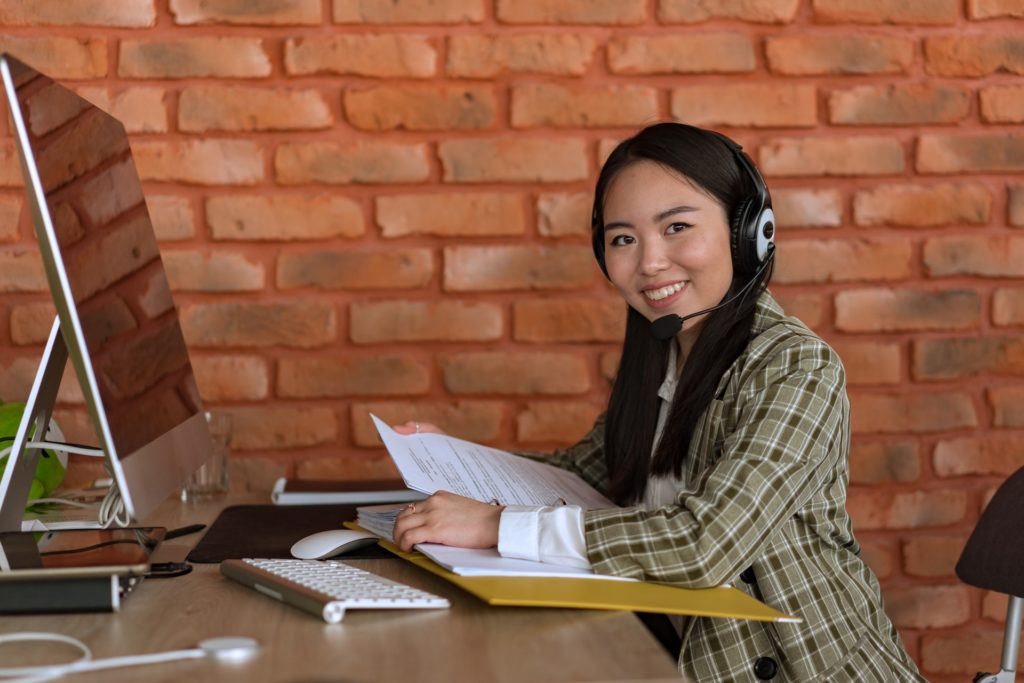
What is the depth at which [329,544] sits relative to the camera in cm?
116

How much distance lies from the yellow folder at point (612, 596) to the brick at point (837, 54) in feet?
3.68

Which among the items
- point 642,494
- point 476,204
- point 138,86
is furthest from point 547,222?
point 138,86

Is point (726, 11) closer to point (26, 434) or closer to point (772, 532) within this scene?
point (772, 532)

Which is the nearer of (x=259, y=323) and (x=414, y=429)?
(x=414, y=429)

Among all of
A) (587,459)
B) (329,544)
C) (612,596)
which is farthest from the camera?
(587,459)

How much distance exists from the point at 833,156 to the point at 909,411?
461 mm

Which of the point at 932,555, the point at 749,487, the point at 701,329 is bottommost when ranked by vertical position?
the point at 932,555

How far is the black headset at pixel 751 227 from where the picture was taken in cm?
131

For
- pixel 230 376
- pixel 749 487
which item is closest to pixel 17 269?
pixel 230 376

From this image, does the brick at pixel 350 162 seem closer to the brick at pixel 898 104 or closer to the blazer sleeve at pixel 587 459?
the blazer sleeve at pixel 587 459

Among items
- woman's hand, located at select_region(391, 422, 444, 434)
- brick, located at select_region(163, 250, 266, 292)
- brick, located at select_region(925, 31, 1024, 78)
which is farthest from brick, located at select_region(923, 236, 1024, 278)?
brick, located at select_region(163, 250, 266, 292)

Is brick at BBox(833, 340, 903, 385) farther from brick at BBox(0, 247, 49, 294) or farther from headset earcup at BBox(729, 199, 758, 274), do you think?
brick at BBox(0, 247, 49, 294)

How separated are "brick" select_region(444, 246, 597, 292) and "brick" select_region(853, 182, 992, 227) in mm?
490

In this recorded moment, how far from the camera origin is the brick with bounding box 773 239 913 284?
1.85 m
